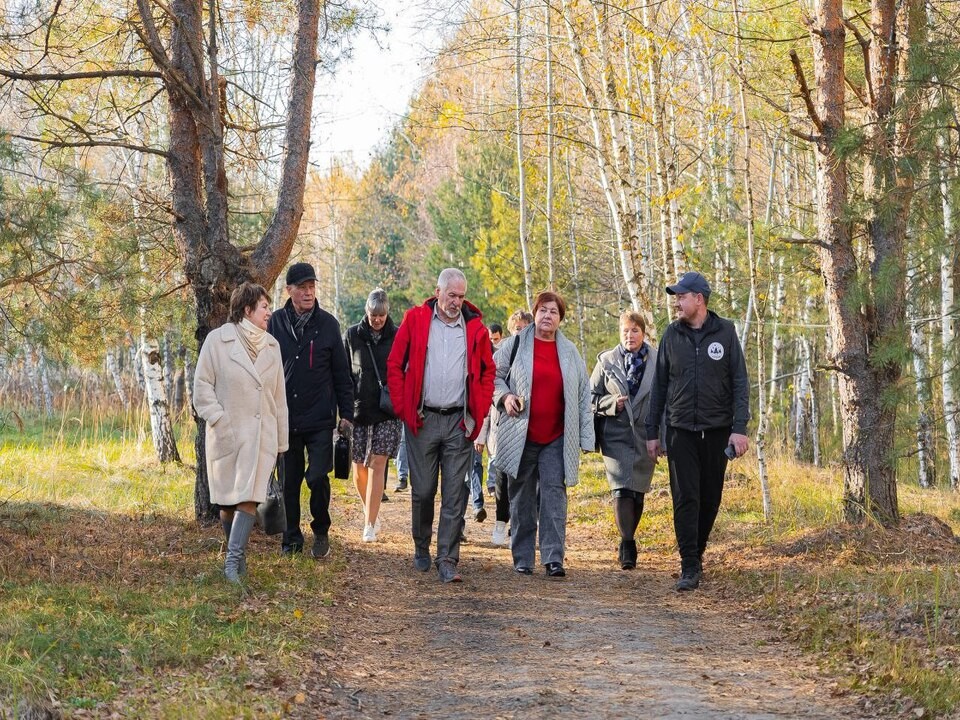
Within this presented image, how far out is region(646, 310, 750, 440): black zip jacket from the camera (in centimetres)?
794

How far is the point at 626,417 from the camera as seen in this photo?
30.0ft

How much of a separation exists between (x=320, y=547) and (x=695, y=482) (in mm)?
2977

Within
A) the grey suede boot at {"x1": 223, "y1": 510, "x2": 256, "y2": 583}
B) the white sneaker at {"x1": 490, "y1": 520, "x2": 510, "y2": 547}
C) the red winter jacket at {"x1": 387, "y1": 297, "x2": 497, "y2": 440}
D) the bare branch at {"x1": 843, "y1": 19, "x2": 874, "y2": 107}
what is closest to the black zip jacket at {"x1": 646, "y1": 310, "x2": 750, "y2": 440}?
the red winter jacket at {"x1": 387, "y1": 297, "x2": 497, "y2": 440}

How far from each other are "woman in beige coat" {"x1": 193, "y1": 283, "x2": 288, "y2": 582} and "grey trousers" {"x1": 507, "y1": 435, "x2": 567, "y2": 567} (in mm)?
2078

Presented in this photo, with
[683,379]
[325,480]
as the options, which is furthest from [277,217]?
[683,379]

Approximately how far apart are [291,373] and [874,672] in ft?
15.8

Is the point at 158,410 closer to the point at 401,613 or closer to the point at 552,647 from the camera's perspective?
the point at 401,613

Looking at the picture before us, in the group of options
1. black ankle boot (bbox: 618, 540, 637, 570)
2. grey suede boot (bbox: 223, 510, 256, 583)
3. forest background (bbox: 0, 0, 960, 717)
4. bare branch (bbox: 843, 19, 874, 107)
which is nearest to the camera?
forest background (bbox: 0, 0, 960, 717)

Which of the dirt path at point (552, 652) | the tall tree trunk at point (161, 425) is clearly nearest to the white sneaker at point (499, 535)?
the dirt path at point (552, 652)

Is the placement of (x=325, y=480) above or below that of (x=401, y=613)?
above

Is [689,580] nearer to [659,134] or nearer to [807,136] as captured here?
[807,136]

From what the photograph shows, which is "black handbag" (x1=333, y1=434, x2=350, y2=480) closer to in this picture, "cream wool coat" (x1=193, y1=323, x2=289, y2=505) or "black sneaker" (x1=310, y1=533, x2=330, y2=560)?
"black sneaker" (x1=310, y1=533, x2=330, y2=560)

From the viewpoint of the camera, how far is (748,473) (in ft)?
45.9

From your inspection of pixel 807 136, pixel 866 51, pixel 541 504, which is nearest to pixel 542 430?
pixel 541 504
